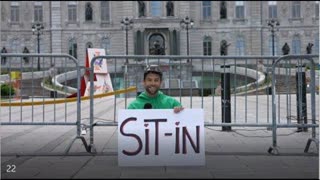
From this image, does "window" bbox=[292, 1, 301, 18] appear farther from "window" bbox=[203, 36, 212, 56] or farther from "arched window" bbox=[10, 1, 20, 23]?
"arched window" bbox=[10, 1, 20, 23]

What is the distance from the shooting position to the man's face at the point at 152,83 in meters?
6.86

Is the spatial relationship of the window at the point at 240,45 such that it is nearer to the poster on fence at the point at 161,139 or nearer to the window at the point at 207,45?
the window at the point at 207,45

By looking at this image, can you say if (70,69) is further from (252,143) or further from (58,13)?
(58,13)

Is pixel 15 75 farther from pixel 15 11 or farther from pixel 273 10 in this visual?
pixel 273 10

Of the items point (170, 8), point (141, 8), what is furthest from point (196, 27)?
point (141, 8)

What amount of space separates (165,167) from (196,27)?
62.1 meters

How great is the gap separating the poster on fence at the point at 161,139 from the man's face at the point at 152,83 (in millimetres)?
302

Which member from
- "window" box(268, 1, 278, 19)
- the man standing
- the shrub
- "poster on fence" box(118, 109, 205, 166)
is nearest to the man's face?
the man standing

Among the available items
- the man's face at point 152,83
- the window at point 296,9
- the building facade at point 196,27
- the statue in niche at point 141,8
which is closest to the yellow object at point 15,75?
Answer: the man's face at point 152,83

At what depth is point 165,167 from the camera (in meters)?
6.73

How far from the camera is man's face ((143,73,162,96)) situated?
22.5 ft

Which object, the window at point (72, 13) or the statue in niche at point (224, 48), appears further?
the window at point (72, 13)

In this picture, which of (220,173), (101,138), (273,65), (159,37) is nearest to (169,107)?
(220,173)

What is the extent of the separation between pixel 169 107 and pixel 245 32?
62.5 metres
